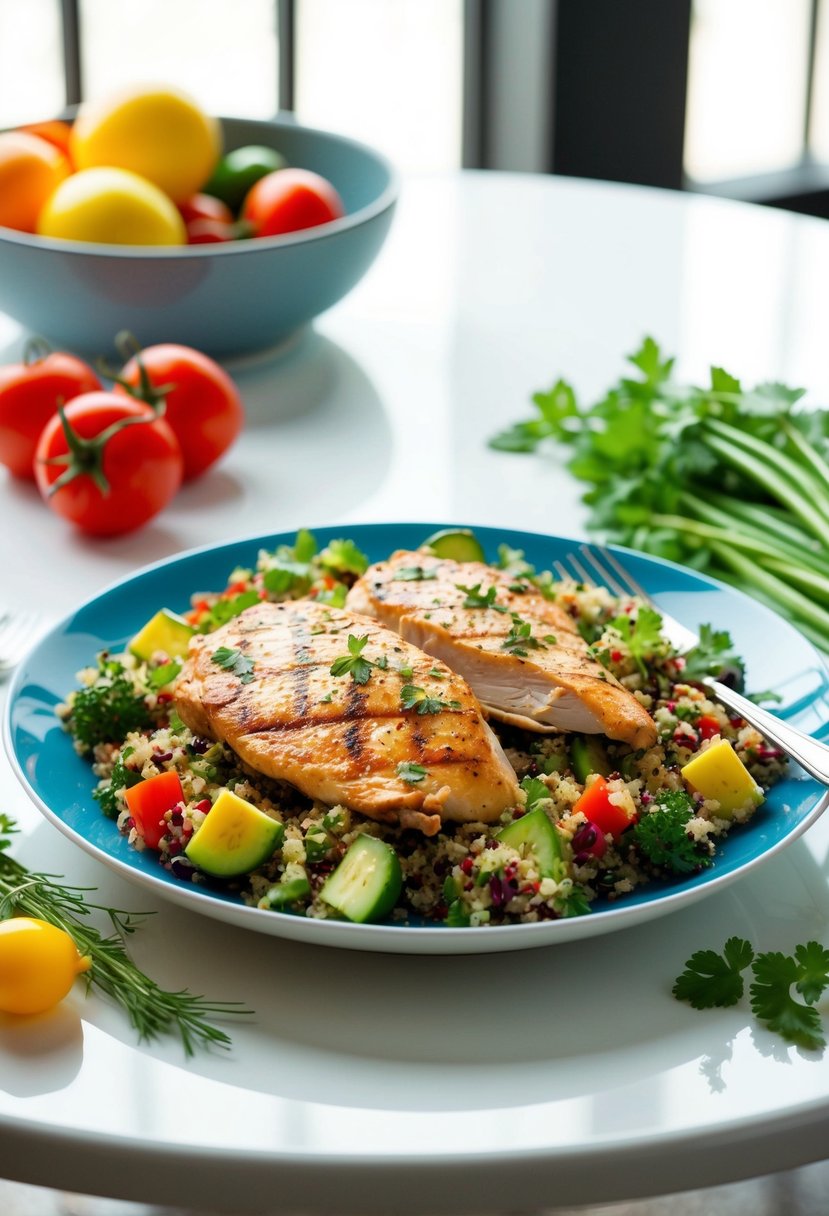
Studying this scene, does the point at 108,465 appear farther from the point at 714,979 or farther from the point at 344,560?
the point at 714,979

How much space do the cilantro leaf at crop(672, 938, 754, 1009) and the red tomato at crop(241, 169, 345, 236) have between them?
1.81 meters

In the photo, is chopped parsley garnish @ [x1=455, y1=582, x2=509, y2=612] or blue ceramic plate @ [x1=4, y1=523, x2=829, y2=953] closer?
blue ceramic plate @ [x1=4, y1=523, x2=829, y2=953]

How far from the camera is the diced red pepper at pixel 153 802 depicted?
135 centimetres

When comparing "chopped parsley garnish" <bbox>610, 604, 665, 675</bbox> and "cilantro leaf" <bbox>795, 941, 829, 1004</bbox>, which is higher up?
"chopped parsley garnish" <bbox>610, 604, 665, 675</bbox>

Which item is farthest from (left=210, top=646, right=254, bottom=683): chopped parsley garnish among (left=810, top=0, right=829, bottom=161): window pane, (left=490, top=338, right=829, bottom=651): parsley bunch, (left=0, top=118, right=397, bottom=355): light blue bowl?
(left=810, top=0, right=829, bottom=161): window pane

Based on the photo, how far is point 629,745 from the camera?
149 centimetres

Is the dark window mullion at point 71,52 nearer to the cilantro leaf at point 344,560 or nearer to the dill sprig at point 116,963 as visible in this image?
the cilantro leaf at point 344,560

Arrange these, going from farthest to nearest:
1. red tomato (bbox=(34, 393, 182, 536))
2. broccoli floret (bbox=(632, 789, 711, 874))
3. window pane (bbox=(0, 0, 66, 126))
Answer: window pane (bbox=(0, 0, 66, 126)) → red tomato (bbox=(34, 393, 182, 536)) → broccoli floret (bbox=(632, 789, 711, 874))

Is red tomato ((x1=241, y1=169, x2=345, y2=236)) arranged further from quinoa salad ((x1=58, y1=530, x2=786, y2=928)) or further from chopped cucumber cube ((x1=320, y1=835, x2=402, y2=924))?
chopped cucumber cube ((x1=320, y1=835, x2=402, y2=924))

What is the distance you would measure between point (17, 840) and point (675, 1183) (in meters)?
0.76

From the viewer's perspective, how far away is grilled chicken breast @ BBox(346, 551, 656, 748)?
4.85ft

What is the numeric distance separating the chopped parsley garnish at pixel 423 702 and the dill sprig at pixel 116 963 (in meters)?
0.33

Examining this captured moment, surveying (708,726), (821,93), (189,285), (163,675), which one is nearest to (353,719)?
(163,675)

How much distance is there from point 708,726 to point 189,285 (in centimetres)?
134
